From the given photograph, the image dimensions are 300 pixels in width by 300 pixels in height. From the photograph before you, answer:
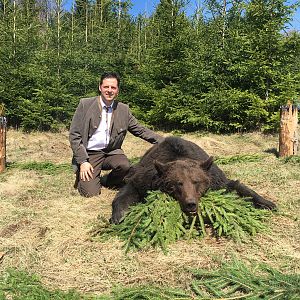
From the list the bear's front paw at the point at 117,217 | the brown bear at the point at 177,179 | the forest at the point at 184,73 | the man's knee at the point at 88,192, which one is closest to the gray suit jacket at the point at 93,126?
the man's knee at the point at 88,192

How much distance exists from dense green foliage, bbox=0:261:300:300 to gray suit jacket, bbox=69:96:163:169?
2716 mm

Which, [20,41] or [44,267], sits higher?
[20,41]

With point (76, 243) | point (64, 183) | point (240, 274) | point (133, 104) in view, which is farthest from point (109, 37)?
point (240, 274)

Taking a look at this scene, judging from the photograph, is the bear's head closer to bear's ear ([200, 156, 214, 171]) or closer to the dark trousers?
bear's ear ([200, 156, 214, 171])

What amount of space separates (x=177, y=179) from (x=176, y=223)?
44 centimetres

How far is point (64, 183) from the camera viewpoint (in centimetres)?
669

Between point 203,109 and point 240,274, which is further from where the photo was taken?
point 203,109

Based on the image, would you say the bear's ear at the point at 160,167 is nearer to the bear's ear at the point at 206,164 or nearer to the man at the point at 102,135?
the bear's ear at the point at 206,164

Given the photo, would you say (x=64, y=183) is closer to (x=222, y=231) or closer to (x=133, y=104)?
(x=222, y=231)

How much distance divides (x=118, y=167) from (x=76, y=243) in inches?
91.9

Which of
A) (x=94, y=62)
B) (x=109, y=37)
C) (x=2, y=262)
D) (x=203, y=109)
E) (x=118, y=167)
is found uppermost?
(x=109, y=37)

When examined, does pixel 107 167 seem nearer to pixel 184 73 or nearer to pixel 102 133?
pixel 102 133

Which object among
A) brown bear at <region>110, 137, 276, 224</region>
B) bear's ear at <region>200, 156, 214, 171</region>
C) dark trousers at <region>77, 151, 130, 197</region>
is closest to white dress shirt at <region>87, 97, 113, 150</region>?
dark trousers at <region>77, 151, 130, 197</region>

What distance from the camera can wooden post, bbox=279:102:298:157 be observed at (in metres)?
8.53
